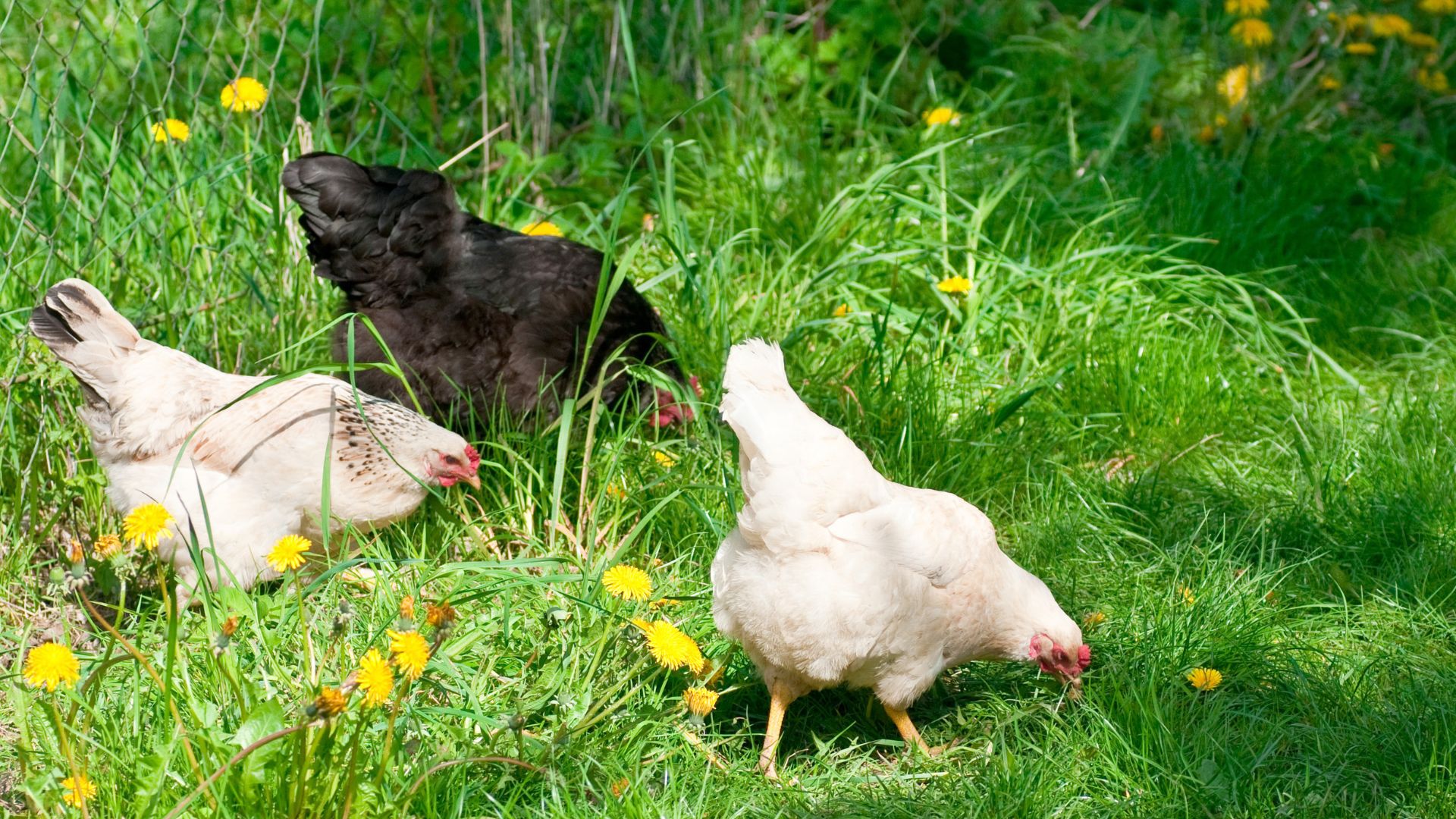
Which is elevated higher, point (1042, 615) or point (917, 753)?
point (1042, 615)

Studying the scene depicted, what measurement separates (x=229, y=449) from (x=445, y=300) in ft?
2.75

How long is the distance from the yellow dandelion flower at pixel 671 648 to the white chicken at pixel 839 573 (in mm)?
165

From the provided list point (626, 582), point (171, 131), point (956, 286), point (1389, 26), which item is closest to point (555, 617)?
point (626, 582)

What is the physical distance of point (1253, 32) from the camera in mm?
5305

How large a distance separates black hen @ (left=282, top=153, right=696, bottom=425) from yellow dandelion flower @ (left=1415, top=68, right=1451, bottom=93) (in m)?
4.05

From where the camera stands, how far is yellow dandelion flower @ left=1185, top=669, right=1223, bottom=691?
111 inches

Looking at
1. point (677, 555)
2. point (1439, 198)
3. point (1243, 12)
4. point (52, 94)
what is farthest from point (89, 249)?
point (1439, 198)

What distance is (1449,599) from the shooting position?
3.22m

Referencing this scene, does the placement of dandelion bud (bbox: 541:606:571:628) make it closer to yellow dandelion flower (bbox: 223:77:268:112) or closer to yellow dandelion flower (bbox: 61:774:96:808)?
yellow dandelion flower (bbox: 61:774:96:808)

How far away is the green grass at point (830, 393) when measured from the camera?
2578 millimetres

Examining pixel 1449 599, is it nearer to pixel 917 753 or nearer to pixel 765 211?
pixel 917 753

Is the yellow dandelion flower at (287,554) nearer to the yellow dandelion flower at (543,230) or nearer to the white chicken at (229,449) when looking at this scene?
the white chicken at (229,449)

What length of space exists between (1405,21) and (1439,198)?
36.5 inches

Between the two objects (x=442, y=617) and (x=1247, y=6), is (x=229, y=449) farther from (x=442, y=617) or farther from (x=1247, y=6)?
(x=1247, y=6)
